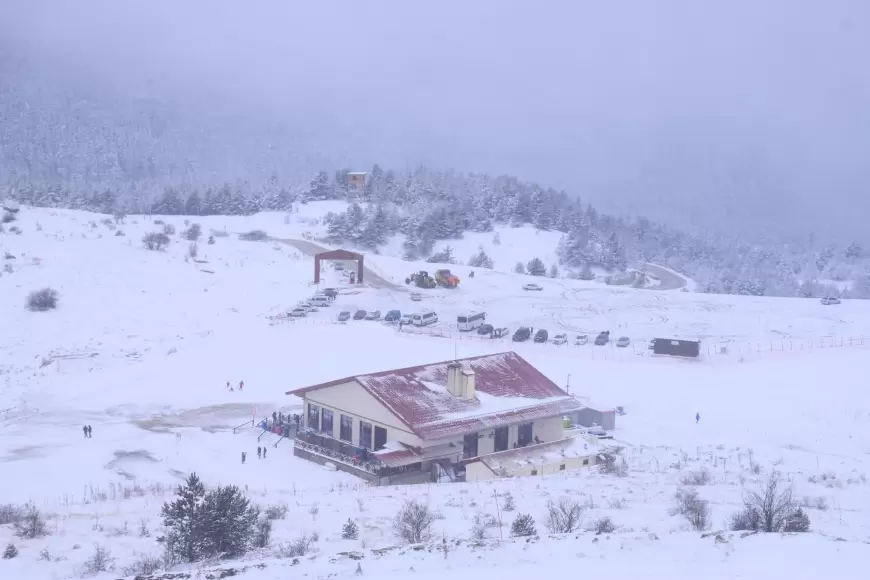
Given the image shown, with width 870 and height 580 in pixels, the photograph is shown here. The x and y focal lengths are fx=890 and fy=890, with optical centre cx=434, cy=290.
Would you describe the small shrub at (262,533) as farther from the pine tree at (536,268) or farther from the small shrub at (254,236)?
the pine tree at (536,268)

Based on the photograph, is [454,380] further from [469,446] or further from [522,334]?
[522,334]

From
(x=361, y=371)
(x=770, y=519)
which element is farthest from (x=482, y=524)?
(x=361, y=371)

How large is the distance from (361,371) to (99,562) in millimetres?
26841

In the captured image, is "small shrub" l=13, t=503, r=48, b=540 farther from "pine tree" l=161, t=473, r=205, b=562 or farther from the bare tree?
the bare tree

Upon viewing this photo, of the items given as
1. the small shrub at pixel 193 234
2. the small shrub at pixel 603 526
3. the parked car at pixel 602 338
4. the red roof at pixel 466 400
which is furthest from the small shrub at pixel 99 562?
the small shrub at pixel 193 234

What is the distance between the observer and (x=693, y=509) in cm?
1452

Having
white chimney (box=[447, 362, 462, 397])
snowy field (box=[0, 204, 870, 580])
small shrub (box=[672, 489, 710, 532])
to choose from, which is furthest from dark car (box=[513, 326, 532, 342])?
small shrub (box=[672, 489, 710, 532])

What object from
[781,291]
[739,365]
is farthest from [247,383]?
[781,291]

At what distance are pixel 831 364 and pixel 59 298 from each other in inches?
1543

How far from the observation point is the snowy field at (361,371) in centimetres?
1158

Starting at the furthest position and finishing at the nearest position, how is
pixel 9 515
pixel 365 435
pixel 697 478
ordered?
1. pixel 365 435
2. pixel 697 478
3. pixel 9 515

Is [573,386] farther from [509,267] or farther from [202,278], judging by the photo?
[509,267]

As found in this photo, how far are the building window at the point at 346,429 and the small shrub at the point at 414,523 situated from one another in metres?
10.9

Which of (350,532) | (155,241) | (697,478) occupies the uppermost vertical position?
(155,241)
